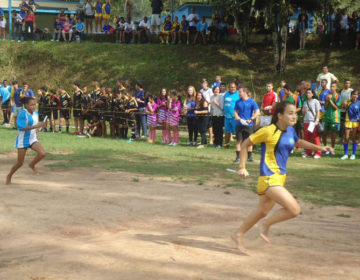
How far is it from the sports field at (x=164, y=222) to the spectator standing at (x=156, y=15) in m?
18.5

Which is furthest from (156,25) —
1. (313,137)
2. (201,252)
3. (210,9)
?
(201,252)

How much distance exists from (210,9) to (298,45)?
22.7 feet

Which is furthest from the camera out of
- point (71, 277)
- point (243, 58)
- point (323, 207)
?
point (243, 58)

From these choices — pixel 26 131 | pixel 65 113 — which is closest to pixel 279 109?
pixel 26 131

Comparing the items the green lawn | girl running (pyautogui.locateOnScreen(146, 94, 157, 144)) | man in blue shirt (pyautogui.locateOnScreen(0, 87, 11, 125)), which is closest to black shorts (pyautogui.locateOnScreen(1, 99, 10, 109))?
man in blue shirt (pyautogui.locateOnScreen(0, 87, 11, 125))

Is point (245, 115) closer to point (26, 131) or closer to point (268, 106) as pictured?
point (268, 106)

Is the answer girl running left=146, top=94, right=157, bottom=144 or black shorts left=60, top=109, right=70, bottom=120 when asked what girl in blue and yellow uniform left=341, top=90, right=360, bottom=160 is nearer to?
girl running left=146, top=94, right=157, bottom=144

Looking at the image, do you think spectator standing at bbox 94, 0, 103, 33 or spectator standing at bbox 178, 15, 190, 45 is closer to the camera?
spectator standing at bbox 178, 15, 190, 45

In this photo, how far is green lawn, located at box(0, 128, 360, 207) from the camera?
12.5 metres

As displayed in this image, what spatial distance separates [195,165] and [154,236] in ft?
23.2

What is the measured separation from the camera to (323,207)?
35.2ft

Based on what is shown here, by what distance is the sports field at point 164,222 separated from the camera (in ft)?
22.7

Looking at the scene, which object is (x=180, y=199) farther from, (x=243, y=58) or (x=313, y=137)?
(x=243, y=58)

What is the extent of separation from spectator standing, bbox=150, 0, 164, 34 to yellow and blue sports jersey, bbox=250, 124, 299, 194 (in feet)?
87.7
